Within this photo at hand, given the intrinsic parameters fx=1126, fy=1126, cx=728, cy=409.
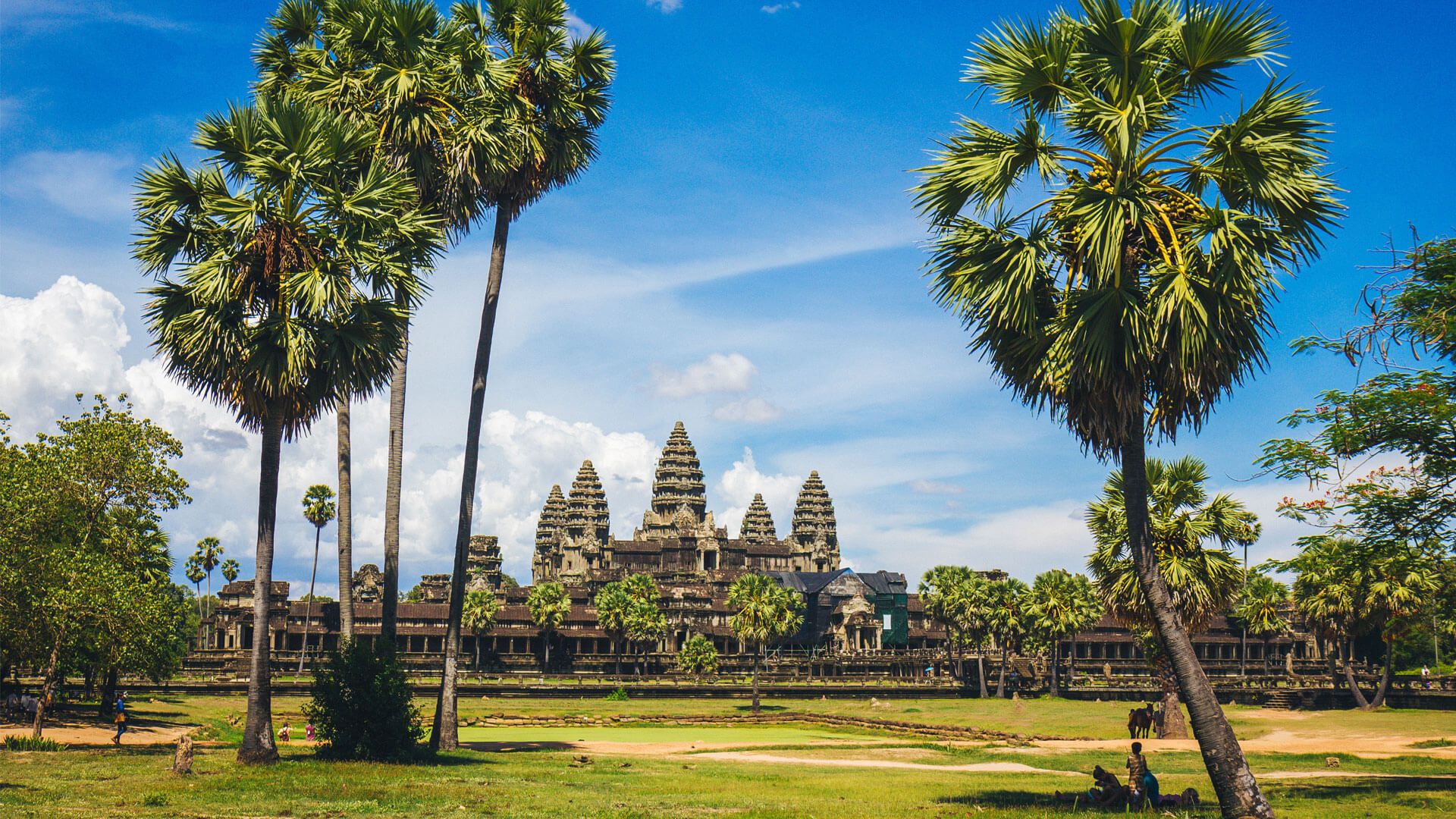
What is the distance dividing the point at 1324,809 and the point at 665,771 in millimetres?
15921

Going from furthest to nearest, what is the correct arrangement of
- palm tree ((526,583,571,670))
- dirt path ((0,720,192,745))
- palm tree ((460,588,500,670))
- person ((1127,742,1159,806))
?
palm tree ((526,583,571,670)) → palm tree ((460,588,500,670)) → dirt path ((0,720,192,745)) → person ((1127,742,1159,806))

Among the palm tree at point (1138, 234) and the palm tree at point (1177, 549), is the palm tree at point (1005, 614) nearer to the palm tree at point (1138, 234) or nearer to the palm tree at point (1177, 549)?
the palm tree at point (1177, 549)

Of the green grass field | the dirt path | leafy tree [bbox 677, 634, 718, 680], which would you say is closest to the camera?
the green grass field

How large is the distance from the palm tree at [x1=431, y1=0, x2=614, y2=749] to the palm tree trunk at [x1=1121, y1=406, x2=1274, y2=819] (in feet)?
62.4

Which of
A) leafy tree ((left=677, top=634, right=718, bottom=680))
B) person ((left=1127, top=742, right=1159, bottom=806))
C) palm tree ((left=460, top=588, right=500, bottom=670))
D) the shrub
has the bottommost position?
leafy tree ((left=677, top=634, right=718, bottom=680))

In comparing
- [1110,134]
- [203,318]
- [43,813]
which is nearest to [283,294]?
[203,318]

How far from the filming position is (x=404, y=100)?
31.0m

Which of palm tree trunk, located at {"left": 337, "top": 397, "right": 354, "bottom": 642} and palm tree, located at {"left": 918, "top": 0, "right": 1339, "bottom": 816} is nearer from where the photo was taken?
palm tree, located at {"left": 918, "top": 0, "right": 1339, "bottom": 816}

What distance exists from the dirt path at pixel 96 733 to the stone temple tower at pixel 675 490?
132 meters

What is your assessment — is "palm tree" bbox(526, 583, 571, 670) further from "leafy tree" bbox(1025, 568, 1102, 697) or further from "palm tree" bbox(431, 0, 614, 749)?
"palm tree" bbox(431, 0, 614, 749)

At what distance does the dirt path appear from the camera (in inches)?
1415

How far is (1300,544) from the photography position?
25.5m

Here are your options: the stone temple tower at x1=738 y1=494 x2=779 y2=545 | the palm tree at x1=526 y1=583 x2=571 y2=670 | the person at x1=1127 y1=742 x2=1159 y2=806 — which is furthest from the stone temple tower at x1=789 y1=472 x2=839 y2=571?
the person at x1=1127 y1=742 x2=1159 y2=806

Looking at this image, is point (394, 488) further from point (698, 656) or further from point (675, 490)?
point (675, 490)
